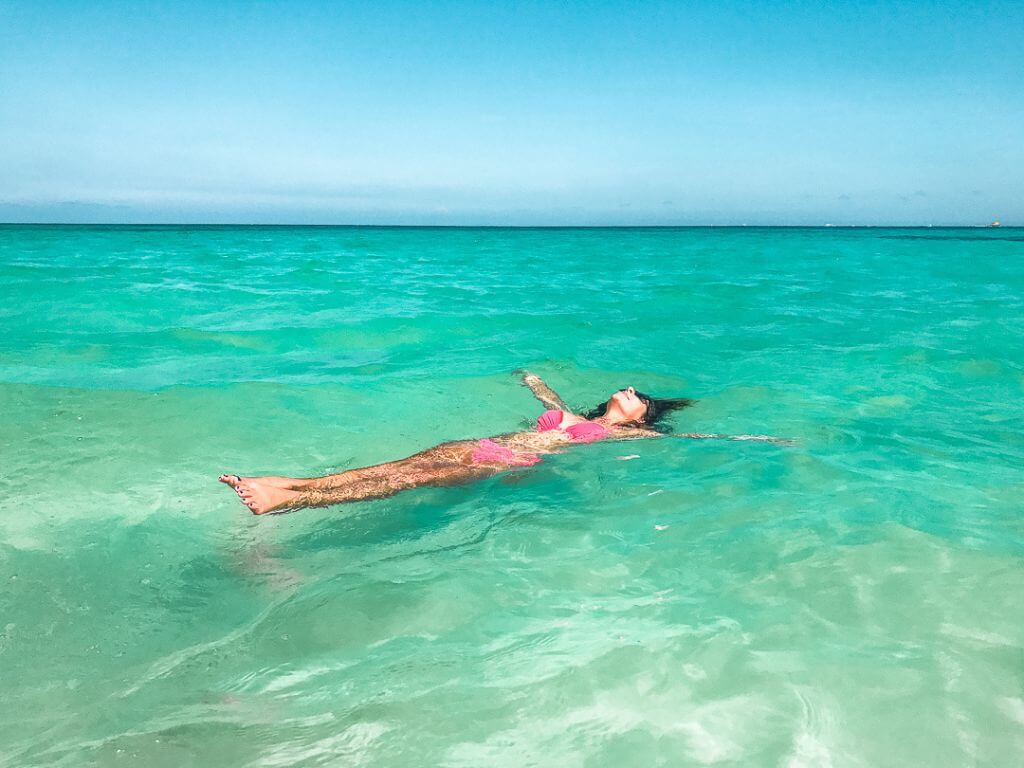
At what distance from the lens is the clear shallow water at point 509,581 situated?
314 cm

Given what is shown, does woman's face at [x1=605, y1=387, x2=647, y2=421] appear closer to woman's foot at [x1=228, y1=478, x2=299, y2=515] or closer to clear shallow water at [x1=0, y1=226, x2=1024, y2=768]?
clear shallow water at [x1=0, y1=226, x2=1024, y2=768]

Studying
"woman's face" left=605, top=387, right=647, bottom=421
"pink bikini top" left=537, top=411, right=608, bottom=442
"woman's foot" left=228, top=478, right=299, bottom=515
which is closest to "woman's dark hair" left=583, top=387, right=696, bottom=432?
"woman's face" left=605, top=387, right=647, bottom=421

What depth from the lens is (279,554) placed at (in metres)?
4.77

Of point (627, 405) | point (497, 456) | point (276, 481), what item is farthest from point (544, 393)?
point (276, 481)

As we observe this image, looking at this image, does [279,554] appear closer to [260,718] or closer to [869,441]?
[260,718]

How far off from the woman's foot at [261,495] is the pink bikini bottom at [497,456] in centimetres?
179

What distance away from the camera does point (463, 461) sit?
19.6ft

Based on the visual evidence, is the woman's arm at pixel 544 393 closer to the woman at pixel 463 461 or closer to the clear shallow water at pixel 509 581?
the woman at pixel 463 461

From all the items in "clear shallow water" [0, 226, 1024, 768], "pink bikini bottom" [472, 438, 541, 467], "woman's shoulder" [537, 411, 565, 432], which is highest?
"woman's shoulder" [537, 411, 565, 432]

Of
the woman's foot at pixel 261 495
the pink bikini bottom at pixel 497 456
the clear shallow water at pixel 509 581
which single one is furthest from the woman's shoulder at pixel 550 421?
the woman's foot at pixel 261 495

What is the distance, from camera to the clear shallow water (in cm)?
314

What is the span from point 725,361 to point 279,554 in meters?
9.18

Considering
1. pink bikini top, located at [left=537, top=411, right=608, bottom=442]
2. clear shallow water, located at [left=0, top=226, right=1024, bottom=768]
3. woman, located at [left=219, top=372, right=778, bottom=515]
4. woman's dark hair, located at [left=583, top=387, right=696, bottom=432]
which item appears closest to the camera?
clear shallow water, located at [left=0, top=226, right=1024, bottom=768]

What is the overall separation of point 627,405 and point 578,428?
69cm
